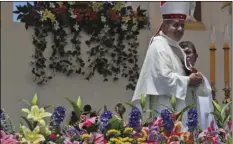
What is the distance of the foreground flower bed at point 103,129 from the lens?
1.26m

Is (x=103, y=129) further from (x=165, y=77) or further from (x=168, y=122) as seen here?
(x=165, y=77)

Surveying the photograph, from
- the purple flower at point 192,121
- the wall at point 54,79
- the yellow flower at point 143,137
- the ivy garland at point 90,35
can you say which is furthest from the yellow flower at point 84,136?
the ivy garland at point 90,35

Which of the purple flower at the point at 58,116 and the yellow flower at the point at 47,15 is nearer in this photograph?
the purple flower at the point at 58,116

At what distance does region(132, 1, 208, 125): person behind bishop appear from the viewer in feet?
7.43

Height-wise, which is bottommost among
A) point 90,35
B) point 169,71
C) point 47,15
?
point 169,71

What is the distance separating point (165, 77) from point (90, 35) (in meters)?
1.53

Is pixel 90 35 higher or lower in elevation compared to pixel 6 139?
higher

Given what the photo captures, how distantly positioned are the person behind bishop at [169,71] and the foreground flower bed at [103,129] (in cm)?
79

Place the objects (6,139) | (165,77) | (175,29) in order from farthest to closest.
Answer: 1. (175,29)
2. (165,77)
3. (6,139)

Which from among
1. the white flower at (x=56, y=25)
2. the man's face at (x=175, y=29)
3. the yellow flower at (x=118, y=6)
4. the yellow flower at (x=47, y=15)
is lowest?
the man's face at (x=175, y=29)

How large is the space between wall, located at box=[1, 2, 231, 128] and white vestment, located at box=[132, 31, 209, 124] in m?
1.10

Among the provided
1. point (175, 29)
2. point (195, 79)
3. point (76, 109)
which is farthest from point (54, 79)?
point (76, 109)

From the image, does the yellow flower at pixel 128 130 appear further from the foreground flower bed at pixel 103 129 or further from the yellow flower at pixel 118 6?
the yellow flower at pixel 118 6

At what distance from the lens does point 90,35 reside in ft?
12.3
